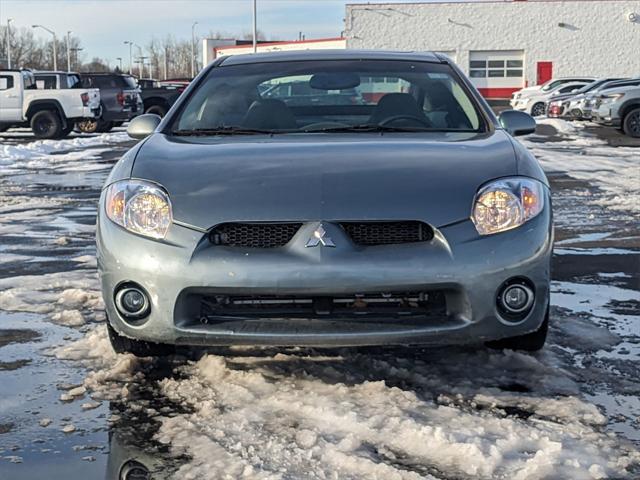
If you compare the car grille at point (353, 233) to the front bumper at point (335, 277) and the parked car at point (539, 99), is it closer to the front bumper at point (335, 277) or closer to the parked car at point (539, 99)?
the front bumper at point (335, 277)

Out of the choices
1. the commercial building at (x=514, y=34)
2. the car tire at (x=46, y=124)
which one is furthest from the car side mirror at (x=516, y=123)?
the commercial building at (x=514, y=34)

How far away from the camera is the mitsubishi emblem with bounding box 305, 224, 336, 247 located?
3290 millimetres

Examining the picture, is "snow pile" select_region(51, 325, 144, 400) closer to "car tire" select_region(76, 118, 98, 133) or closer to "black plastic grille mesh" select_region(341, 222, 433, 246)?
"black plastic grille mesh" select_region(341, 222, 433, 246)

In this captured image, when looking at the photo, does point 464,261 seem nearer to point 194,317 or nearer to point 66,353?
point 194,317

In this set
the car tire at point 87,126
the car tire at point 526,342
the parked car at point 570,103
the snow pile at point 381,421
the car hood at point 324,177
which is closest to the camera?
the snow pile at point 381,421

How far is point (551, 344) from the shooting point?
4.23 meters

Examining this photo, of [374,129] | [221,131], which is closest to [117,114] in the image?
[221,131]

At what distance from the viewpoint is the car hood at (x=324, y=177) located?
3357mm

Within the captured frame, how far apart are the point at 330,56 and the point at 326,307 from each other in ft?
7.03

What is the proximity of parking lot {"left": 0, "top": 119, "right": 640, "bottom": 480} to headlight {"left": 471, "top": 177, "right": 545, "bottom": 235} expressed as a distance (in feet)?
2.15

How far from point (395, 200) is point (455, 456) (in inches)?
39.1

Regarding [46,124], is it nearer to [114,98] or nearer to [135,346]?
[114,98]

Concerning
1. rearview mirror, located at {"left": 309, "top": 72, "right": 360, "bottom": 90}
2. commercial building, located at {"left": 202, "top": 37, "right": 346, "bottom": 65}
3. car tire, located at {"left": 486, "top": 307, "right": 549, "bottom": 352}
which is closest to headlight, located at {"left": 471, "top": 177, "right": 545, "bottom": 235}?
car tire, located at {"left": 486, "top": 307, "right": 549, "bottom": 352}

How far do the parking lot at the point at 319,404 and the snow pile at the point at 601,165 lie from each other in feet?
16.1
